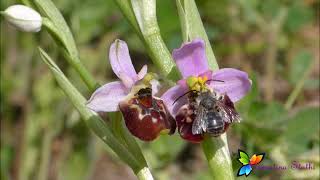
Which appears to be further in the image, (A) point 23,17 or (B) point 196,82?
(A) point 23,17

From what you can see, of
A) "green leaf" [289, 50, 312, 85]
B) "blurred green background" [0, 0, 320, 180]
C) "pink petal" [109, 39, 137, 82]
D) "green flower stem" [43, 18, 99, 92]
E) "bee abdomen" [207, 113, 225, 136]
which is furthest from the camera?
"green leaf" [289, 50, 312, 85]

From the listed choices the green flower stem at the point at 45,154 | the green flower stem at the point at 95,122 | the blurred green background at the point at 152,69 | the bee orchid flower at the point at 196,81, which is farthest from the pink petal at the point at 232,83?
the green flower stem at the point at 45,154

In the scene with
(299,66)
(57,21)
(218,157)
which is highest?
(57,21)

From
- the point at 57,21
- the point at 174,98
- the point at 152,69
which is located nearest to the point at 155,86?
the point at 174,98

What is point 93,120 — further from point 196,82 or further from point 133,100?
point 196,82

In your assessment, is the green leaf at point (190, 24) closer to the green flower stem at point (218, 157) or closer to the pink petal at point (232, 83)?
the pink petal at point (232, 83)

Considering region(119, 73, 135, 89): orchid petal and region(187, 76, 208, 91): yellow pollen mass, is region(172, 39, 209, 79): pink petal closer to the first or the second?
region(187, 76, 208, 91): yellow pollen mass

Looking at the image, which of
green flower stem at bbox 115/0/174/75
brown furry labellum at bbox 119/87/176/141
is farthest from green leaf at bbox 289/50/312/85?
brown furry labellum at bbox 119/87/176/141
